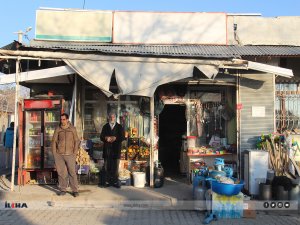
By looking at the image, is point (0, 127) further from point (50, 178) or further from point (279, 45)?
point (279, 45)

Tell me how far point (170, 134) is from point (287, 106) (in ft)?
18.6

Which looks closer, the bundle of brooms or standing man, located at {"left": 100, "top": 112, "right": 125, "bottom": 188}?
standing man, located at {"left": 100, "top": 112, "right": 125, "bottom": 188}

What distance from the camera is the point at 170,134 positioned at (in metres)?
15.7

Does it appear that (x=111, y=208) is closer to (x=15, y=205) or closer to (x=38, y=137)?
(x=15, y=205)

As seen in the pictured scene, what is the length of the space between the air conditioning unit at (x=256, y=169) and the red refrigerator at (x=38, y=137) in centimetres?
522

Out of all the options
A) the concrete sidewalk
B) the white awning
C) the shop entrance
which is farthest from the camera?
the shop entrance

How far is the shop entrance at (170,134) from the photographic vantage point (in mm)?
15391

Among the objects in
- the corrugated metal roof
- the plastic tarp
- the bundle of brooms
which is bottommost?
the bundle of brooms

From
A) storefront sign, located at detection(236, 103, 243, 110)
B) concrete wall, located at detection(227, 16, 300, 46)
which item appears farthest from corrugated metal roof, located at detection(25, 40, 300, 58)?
storefront sign, located at detection(236, 103, 243, 110)

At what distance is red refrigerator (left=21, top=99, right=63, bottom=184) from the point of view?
10.3 meters

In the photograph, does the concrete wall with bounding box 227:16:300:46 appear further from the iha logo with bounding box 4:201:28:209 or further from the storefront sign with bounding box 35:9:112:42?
the iha logo with bounding box 4:201:28:209

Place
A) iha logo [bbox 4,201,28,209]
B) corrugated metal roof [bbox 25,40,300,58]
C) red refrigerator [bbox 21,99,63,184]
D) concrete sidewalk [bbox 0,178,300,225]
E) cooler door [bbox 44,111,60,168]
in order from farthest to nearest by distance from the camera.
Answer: cooler door [bbox 44,111,60,168]
red refrigerator [bbox 21,99,63,184]
corrugated metal roof [bbox 25,40,300,58]
iha logo [bbox 4,201,28,209]
concrete sidewalk [bbox 0,178,300,225]

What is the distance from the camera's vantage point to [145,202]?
8.31m

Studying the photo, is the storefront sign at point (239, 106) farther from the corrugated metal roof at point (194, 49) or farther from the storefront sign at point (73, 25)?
the storefront sign at point (73, 25)
